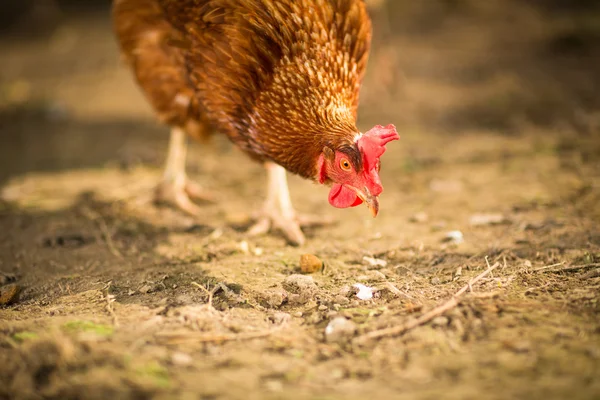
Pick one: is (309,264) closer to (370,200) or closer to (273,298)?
(273,298)

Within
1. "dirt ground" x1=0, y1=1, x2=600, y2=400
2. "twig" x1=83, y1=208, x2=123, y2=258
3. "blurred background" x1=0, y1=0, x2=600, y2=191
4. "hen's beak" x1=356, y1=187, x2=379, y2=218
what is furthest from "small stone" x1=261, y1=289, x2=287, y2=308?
"blurred background" x1=0, y1=0, x2=600, y2=191

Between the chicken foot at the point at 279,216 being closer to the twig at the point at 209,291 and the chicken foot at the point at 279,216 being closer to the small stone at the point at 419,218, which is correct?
the small stone at the point at 419,218

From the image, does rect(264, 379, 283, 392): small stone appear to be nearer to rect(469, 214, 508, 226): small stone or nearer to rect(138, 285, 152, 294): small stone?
Answer: rect(138, 285, 152, 294): small stone

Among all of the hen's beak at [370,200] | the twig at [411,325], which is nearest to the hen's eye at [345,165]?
the hen's beak at [370,200]

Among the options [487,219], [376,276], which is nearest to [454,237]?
[487,219]

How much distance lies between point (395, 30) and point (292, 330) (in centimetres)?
706

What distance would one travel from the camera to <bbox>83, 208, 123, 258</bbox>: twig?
333 cm

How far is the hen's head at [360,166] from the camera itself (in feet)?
8.53

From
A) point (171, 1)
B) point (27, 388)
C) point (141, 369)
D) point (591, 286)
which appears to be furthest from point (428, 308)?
point (171, 1)

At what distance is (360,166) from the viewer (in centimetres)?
265

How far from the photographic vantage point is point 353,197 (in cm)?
279

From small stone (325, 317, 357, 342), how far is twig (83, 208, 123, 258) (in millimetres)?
1572

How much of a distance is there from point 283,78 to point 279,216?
1049 millimetres

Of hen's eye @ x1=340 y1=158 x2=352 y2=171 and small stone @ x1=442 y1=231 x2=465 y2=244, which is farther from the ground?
hen's eye @ x1=340 y1=158 x2=352 y2=171
